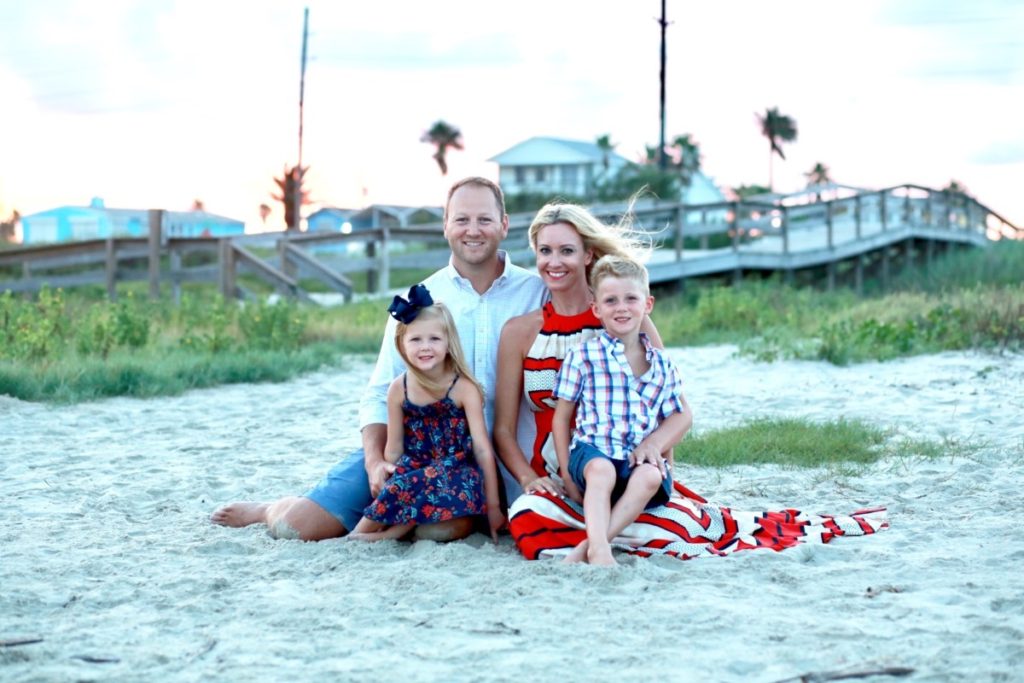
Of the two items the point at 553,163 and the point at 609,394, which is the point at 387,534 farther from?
the point at 553,163

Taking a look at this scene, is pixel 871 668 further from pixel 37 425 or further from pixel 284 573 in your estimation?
pixel 37 425

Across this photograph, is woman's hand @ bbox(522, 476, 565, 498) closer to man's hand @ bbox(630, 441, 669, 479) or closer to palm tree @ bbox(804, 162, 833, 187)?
man's hand @ bbox(630, 441, 669, 479)

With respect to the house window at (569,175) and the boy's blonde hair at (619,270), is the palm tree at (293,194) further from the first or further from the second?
the boy's blonde hair at (619,270)

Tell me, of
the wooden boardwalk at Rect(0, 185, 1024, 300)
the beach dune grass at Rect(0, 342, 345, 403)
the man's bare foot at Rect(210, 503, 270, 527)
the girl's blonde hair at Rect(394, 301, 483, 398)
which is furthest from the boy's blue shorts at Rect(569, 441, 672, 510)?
the wooden boardwalk at Rect(0, 185, 1024, 300)

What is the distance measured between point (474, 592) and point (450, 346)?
3.66 ft

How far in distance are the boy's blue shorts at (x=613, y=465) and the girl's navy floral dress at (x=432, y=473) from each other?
0.42 m

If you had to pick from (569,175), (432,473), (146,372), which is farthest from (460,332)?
(569,175)

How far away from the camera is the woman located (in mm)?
4543

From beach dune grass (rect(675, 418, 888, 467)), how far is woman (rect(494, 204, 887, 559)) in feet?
5.47

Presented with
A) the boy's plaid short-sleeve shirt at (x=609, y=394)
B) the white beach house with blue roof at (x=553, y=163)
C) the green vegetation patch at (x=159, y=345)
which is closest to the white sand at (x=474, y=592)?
the boy's plaid short-sleeve shirt at (x=609, y=394)

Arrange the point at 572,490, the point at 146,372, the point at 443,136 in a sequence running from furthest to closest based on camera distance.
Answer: the point at 443,136 → the point at 146,372 → the point at 572,490

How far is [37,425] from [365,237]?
406 inches

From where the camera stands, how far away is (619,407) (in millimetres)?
4570

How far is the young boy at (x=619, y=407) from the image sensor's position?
4434 mm
